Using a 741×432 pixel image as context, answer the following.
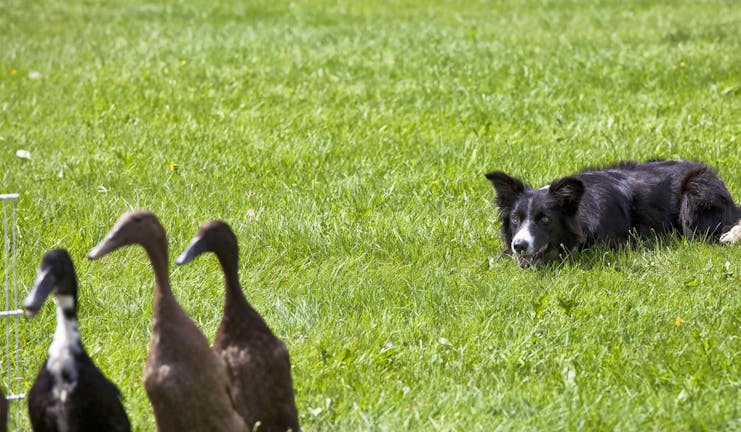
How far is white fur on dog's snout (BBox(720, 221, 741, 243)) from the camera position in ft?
21.1

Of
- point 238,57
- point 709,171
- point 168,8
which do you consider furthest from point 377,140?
point 168,8

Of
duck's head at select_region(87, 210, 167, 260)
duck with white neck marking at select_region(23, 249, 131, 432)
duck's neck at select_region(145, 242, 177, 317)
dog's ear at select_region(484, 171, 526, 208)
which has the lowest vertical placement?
dog's ear at select_region(484, 171, 526, 208)

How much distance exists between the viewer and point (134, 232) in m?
3.28

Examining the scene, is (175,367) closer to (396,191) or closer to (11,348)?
(11,348)

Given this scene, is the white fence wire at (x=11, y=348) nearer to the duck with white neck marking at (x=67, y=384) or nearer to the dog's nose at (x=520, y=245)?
the duck with white neck marking at (x=67, y=384)

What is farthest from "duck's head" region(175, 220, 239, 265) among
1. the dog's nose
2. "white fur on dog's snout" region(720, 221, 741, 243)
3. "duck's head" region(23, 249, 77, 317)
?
"white fur on dog's snout" region(720, 221, 741, 243)

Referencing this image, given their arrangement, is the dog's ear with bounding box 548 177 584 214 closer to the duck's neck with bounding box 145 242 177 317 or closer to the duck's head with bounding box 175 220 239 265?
the duck's head with bounding box 175 220 239 265

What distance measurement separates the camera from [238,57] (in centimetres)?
1180

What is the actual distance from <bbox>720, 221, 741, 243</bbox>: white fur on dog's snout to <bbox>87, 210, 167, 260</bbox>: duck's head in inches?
163

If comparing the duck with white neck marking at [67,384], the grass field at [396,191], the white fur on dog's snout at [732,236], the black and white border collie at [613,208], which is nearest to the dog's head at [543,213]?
the black and white border collie at [613,208]

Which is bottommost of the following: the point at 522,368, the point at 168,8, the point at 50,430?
the point at 168,8

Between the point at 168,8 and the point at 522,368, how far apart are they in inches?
502

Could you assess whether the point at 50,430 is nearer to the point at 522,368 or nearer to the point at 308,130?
the point at 522,368

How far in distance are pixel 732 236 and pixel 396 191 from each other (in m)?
2.11
